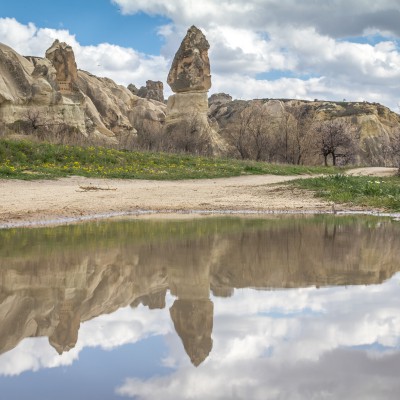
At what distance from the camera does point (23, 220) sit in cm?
1144

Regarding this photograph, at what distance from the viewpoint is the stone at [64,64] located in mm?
48844

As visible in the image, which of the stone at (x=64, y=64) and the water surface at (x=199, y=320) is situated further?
the stone at (x=64, y=64)

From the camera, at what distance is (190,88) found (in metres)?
49.5

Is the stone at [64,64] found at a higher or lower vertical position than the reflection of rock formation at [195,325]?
higher

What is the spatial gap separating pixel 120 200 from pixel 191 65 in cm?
3448

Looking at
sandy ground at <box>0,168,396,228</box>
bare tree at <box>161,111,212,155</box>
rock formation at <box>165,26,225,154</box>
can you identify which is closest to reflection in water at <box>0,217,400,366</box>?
sandy ground at <box>0,168,396,228</box>

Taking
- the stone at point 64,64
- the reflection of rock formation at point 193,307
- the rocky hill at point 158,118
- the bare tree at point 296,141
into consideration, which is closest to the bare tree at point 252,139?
the rocky hill at point 158,118

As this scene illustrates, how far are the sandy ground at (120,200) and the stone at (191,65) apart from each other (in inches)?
1137

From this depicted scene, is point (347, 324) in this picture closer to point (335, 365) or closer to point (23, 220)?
point (335, 365)

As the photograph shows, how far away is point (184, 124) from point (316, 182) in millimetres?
29974

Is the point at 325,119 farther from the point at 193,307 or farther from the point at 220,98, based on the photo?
the point at 193,307

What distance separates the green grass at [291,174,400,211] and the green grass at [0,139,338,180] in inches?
286

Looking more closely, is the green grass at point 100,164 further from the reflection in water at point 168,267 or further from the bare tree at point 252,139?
the bare tree at point 252,139

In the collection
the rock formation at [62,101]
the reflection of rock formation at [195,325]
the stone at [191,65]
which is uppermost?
the stone at [191,65]
